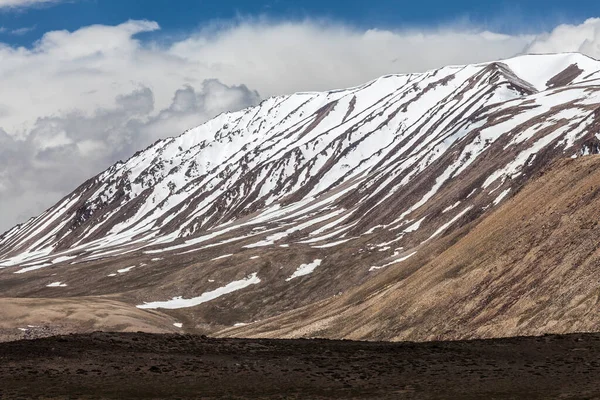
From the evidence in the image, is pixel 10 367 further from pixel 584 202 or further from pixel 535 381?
pixel 584 202

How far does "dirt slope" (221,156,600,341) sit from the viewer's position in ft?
178

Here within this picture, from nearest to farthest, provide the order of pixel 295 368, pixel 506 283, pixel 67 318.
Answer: pixel 295 368
pixel 506 283
pixel 67 318

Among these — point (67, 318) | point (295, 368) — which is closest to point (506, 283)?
point (295, 368)

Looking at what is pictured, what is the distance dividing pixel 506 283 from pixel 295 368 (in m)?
35.3

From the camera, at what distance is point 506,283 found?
64.1 metres

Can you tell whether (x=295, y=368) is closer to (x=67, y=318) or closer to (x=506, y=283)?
(x=506, y=283)

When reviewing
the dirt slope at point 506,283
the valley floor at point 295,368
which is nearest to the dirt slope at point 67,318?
the dirt slope at point 506,283

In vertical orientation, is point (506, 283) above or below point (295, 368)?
below

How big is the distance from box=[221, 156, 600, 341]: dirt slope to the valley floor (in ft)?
50.5

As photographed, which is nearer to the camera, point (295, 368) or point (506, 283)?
point (295, 368)

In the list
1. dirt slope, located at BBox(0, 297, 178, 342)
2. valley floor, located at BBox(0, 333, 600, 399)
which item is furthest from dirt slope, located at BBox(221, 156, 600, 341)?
dirt slope, located at BBox(0, 297, 178, 342)

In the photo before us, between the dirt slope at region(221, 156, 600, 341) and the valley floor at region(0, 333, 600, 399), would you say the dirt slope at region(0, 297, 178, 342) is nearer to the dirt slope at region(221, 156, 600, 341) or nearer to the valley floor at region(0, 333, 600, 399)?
the dirt slope at region(221, 156, 600, 341)

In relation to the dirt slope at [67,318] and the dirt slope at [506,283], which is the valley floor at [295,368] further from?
the dirt slope at [67,318]

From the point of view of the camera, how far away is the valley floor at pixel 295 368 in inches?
1144
